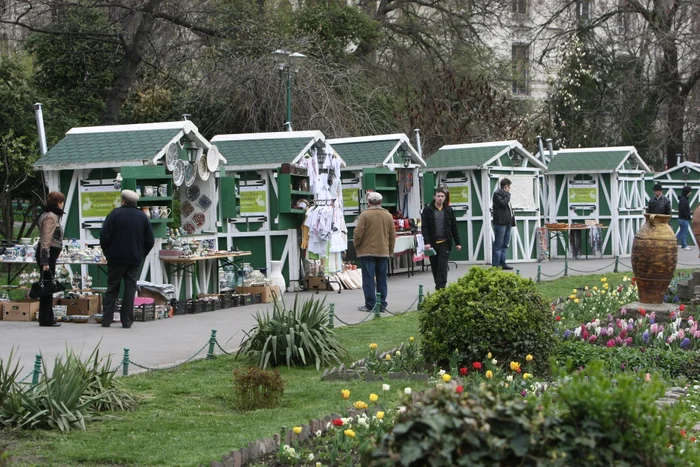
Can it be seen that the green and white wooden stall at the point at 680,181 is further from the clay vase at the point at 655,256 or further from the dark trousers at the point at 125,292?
the dark trousers at the point at 125,292

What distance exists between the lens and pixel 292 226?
19422 mm

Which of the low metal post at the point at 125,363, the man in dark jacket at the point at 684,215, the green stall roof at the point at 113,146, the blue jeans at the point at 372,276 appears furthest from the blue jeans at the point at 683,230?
the low metal post at the point at 125,363

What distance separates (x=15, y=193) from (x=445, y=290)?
1665cm

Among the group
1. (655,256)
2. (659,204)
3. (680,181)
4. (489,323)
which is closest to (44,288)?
(489,323)

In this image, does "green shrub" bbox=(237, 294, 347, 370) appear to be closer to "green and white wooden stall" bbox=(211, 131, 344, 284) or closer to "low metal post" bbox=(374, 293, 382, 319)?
"low metal post" bbox=(374, 293, 382, 319)

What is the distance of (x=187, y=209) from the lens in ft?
58.9

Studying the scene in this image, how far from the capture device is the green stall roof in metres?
15.6

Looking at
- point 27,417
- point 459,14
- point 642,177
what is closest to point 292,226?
point 27,417

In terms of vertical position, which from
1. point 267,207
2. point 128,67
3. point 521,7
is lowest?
point 267,207

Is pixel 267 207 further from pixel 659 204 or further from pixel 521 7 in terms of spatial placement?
pixel 521 7

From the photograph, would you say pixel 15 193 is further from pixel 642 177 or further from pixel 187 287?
pixel 642 177

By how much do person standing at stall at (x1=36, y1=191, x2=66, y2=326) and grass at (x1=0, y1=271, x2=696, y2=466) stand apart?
4.21 meters

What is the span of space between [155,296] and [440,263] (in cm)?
451

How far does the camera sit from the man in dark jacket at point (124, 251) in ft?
45.7
